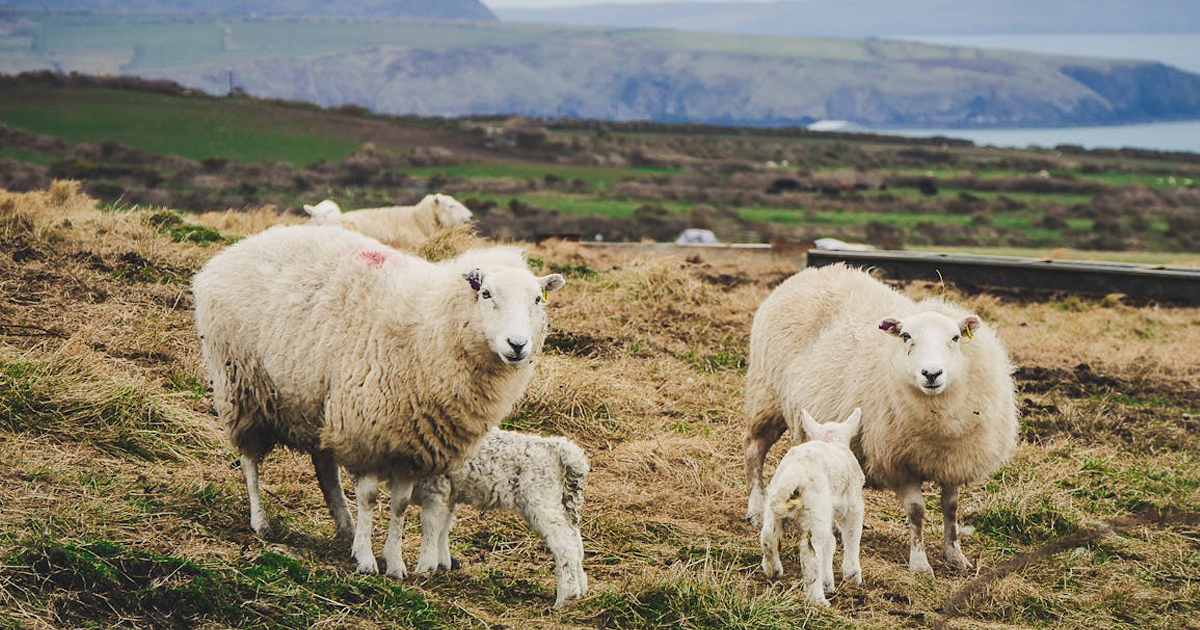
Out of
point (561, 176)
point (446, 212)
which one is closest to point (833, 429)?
point (446, 212)

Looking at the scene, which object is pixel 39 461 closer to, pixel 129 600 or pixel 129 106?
pixel 129 600

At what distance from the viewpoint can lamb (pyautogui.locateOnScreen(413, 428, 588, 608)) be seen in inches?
261

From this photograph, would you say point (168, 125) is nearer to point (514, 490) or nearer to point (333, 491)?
point (333, 491)

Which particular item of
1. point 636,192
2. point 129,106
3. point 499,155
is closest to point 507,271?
point 636,192

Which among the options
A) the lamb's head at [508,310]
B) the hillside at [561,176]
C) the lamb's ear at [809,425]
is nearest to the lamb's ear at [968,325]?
the lamb's ear at [809,425]

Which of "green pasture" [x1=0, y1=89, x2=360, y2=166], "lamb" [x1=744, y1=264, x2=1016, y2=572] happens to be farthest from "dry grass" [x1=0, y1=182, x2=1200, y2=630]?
"green pasture" [x1=0, y1=89, x2=360, y2=166]

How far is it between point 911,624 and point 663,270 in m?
8.59

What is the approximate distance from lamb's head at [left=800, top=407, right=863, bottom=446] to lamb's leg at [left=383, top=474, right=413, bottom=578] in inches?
102

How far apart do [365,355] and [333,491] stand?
1.15m

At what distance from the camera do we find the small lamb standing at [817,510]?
653 cm

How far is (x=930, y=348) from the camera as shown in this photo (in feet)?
24.0

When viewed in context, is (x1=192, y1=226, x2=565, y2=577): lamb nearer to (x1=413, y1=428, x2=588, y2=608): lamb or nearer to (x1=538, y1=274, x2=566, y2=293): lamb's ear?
(x1=538, y1=274, x2=566, y2=293): lamb's ear

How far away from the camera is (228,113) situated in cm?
6438

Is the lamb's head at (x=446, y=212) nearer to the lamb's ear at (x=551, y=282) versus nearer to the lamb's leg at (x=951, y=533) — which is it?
the lamb's ear at (x=551, y=282)
